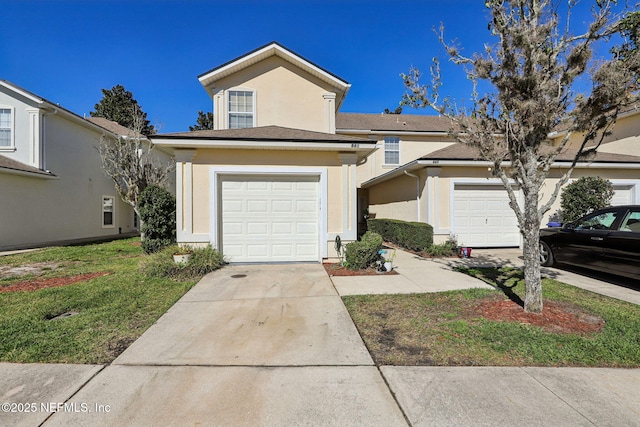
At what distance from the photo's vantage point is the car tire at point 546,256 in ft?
26.2

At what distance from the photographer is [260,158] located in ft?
27.6

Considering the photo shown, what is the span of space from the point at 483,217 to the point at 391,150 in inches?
356

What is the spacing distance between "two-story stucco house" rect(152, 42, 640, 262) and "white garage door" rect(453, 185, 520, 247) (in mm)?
37

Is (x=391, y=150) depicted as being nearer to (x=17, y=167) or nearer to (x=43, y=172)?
(x=43, y=172)

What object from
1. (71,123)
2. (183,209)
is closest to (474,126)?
(183,209)

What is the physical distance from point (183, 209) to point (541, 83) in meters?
8.05

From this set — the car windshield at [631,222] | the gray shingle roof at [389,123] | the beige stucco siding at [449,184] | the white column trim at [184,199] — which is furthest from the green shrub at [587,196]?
the white column trim at [184,199]

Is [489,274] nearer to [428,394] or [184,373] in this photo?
[428,394]

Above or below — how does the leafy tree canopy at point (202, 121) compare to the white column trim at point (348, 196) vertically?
above

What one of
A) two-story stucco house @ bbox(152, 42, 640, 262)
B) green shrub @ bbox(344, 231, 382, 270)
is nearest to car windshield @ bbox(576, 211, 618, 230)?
two-story stucco house @ bbox(152, 42, 640, 262)

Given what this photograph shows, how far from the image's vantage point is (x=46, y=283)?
6.71m

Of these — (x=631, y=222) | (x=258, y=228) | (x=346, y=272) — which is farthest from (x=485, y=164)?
(x=258, y=228)

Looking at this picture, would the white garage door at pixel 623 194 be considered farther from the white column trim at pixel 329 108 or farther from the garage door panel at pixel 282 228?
the garage door panel at pixel 282 228

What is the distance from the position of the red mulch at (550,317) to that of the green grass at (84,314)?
514cm
